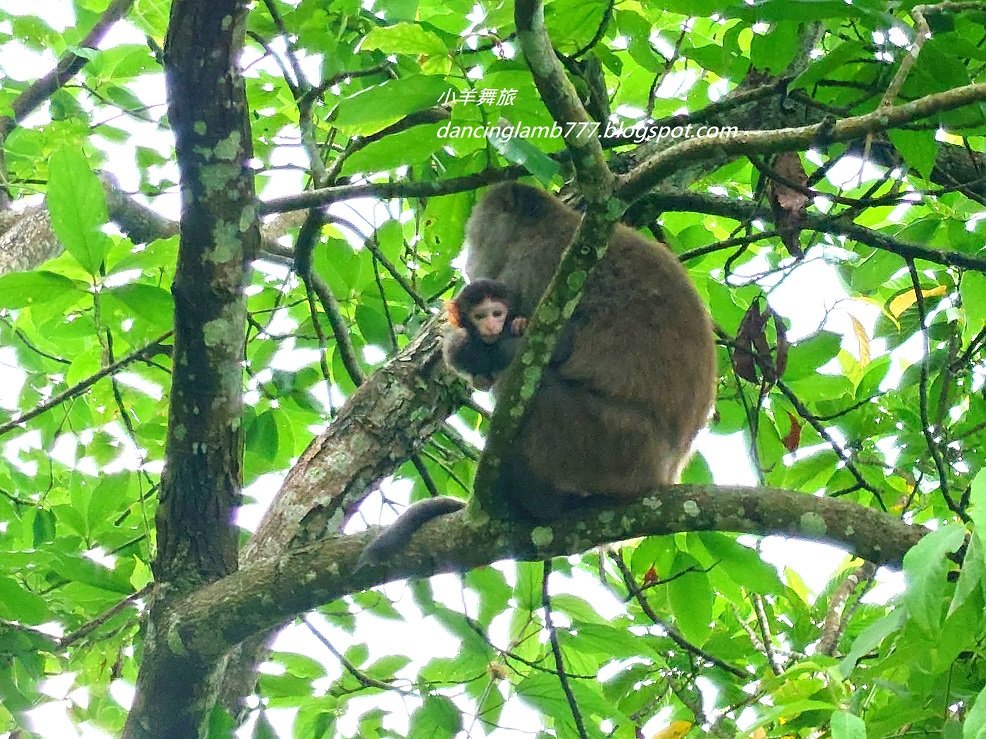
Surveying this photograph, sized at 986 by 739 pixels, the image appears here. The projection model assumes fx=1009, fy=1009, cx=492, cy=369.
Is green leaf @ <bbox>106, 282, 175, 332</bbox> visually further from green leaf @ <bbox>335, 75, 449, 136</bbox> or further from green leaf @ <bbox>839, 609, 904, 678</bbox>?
green leaf @ <bbox>839, 609, 904, 678</bbox>

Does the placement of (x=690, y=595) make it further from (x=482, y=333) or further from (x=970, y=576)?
(x=970, y=576)

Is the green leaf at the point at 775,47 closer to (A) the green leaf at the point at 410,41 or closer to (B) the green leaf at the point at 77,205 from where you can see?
(A) the green leaf at the point at 410,41

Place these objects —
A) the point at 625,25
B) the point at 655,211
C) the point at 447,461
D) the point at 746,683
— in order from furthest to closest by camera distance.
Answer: the point at 447,461 → the point at 655,211 → the point at 746,683 → the point at 625,25

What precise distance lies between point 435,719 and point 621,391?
1265 millimetres

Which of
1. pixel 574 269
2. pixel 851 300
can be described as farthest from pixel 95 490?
pixel 851 300

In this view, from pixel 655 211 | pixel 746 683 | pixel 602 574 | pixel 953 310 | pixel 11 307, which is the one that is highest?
pixel 655 211

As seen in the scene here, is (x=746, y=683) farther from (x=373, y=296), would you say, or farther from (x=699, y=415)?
(x=373, y=296)

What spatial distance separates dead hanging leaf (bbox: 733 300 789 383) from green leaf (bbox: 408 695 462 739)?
58.7 inches

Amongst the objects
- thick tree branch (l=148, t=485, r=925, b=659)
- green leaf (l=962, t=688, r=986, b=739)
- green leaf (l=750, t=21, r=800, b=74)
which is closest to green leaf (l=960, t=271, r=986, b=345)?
thick tree branch (l=148, t=485, r=925, b=659)

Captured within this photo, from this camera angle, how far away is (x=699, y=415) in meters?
3.68

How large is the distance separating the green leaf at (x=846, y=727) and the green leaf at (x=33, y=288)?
102 inches

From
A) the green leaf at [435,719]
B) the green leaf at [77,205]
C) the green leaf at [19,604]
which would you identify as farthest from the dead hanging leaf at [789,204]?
the green leaf at [19,604]

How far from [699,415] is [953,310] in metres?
1.25

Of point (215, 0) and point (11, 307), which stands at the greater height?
point (215, 0)
